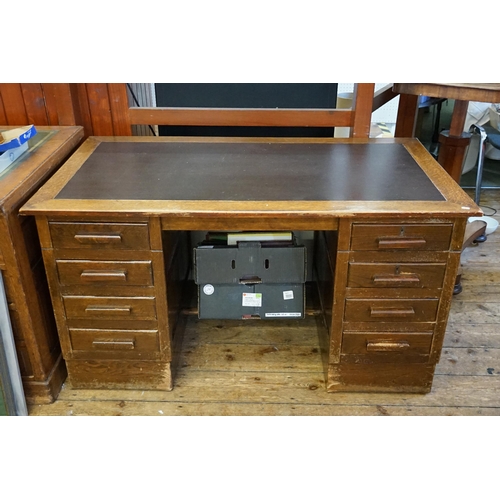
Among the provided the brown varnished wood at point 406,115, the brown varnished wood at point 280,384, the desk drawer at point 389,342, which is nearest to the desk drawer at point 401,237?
the desk drawer at point 389,342

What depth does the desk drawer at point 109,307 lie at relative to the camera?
163 cm

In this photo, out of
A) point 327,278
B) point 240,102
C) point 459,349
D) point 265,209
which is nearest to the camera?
point 265,209

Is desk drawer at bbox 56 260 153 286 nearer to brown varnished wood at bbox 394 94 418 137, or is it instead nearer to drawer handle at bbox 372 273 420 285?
drawer handle at bbox 372 273 420 285

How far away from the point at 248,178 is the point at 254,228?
0.78 ft

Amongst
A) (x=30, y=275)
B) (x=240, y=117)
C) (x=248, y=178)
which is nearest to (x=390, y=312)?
(x=248, y=178)

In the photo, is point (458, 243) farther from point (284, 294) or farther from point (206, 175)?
point (206, 175)

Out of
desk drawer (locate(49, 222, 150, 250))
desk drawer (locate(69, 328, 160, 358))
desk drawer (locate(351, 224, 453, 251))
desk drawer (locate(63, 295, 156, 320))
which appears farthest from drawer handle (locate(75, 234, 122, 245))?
desk drawer (locate(351, 224, 453, 251))

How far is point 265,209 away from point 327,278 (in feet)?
1.65

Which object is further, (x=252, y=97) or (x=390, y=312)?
(x=252, y=97)

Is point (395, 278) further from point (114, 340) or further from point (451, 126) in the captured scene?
point (451, 126)

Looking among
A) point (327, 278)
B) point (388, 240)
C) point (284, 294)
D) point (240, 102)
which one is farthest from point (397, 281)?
point (240, 102)

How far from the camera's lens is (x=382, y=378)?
177 cm

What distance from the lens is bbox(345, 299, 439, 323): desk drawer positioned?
5.31ft

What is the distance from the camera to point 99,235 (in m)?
1.52
